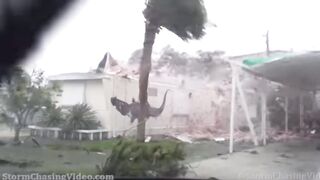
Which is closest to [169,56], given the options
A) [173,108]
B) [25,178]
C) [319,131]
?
[173,108]

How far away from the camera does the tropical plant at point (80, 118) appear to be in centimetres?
1631

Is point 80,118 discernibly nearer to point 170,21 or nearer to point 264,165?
point 264,165

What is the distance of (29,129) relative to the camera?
17594 millimetres

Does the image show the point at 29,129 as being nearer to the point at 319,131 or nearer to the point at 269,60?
the point at 269,60

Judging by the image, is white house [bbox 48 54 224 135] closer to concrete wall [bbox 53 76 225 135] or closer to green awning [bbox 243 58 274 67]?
concrete wall [bbox 53 76 225 135]

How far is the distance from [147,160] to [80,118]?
9371mm

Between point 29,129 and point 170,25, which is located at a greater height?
point 170,25

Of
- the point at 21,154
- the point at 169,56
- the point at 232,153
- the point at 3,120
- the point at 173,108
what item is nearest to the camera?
the point at 21,154

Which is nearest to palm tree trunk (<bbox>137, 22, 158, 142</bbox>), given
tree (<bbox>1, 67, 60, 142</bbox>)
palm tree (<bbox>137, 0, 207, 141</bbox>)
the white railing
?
palm tree (<bbox>137, 0, 207, 141</bbox>)

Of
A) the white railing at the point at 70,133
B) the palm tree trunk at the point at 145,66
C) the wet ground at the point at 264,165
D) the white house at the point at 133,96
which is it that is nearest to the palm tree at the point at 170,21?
the palm tree trunk at the point at 145,66

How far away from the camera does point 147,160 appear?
748 centimetres

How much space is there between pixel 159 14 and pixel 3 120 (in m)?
8.49

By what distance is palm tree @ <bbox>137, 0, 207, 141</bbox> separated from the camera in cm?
897

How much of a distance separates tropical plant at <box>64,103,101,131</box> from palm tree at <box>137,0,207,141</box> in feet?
23.5
